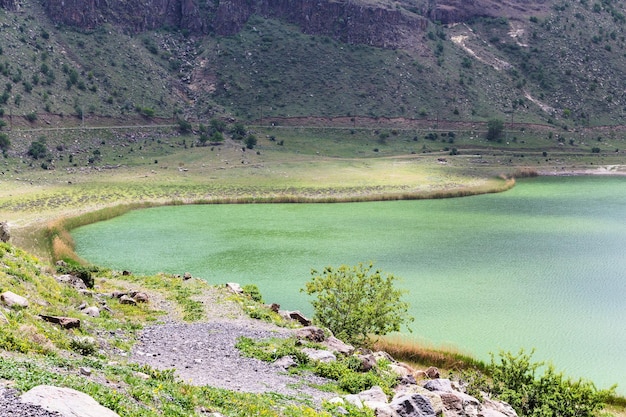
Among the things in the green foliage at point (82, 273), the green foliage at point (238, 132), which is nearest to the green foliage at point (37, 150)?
the green foliage at point (238, 132)

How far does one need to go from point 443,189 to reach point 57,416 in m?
70.7

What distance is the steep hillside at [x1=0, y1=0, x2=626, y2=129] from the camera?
108688mm

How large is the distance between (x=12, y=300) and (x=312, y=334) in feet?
29.8

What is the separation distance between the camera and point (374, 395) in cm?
1489

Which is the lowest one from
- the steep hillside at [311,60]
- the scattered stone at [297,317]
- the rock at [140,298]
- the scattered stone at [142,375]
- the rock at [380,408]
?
the scattered stone at [297,317]

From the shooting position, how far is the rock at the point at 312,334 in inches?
829

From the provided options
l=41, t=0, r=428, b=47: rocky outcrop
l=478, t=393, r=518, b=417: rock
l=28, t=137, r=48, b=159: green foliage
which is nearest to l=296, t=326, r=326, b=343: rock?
l=478, t=393, r=518, b=417: rock

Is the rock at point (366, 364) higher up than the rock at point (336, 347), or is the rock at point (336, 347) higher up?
the rock at point (366, 364)

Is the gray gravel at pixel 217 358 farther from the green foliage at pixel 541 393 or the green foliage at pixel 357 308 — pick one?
the green foliage at pixel 541 393

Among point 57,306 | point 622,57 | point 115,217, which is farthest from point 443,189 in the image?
point 622,57

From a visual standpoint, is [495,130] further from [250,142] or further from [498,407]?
[498,407]

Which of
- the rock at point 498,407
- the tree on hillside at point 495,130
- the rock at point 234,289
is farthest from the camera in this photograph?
the tree on hillside at point 495,130

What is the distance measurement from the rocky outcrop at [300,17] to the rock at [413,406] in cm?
12868

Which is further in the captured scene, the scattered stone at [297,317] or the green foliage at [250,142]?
the green foliage at [250,142]
